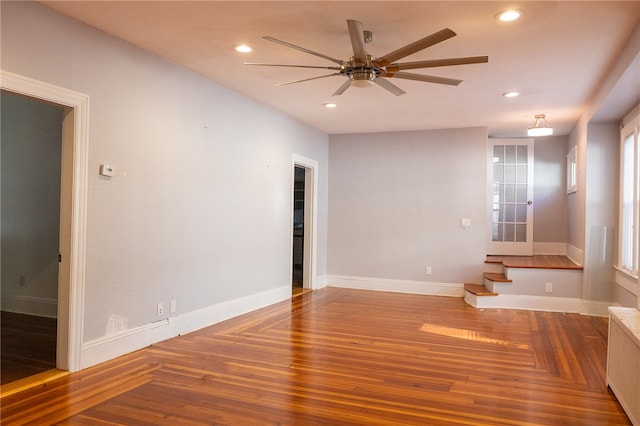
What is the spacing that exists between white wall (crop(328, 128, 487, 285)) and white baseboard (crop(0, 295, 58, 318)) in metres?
4.33

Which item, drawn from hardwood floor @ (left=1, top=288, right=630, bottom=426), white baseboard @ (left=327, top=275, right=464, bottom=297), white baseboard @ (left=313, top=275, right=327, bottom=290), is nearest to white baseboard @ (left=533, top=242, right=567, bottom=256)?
white baseboard @ (left=327, top=275, right=464, bottom=297)

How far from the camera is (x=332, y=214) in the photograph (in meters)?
8.15

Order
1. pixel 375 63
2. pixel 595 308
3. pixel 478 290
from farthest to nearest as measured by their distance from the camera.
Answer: pixel 478 290
pixel 595 308
pixel 375 63

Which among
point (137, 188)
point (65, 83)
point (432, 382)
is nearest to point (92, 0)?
point (65, 83)

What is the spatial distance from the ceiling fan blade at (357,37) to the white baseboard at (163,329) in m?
2.97

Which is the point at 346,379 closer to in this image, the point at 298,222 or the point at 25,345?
the point at 25,345

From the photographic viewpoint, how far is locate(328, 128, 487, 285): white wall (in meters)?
7.35

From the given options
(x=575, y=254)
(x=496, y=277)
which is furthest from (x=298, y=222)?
(x=575, y=254)

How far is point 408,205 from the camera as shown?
771 centimetres

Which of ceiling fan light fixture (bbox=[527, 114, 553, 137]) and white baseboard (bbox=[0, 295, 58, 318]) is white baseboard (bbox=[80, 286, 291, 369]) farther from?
ceiling fan light fixture (bbox=[527, 114, 553, 137])

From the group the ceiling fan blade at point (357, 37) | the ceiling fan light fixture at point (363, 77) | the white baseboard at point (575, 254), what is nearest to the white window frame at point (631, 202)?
the white baseboard at point (575, 254)

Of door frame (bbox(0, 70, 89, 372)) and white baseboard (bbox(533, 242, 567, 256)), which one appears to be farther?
white baseboard (bbox(533, 242, 567, 256))

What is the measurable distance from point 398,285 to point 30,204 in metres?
5.35

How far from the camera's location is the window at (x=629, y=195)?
197 inches
